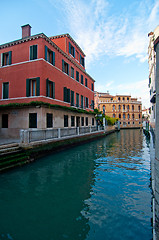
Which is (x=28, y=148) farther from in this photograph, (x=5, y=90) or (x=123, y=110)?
(x=123, y=110)

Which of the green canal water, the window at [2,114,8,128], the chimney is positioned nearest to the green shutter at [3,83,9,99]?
the window at [2,114,8,128]

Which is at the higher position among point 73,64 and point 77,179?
point 73,64

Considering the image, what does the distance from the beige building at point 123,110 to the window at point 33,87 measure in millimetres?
40218

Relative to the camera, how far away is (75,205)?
365cm

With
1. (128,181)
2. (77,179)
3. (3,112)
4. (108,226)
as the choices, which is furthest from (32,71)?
(108,226)

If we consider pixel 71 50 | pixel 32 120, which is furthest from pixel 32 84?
pixel 71 50

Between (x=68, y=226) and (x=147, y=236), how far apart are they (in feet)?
5.04

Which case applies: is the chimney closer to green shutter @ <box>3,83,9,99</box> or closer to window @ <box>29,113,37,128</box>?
green shutter @ <box>3,83,9,99</box>

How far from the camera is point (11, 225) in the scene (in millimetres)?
2969

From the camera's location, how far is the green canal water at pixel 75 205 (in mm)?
2764

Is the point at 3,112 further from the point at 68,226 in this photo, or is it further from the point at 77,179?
the point at 68,226

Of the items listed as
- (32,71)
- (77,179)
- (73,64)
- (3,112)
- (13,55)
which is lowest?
(77,179)

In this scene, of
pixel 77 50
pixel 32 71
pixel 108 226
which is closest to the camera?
pixel 108 226

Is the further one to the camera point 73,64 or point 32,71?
point 73,64
